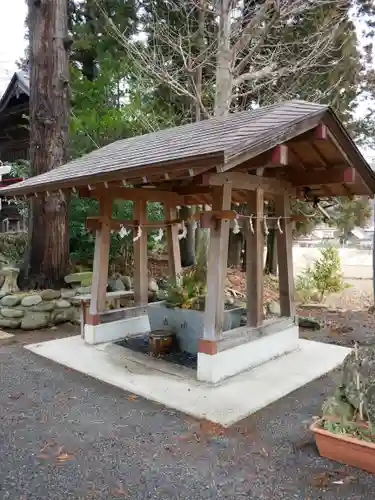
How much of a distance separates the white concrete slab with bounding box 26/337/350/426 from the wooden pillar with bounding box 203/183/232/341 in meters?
0.53

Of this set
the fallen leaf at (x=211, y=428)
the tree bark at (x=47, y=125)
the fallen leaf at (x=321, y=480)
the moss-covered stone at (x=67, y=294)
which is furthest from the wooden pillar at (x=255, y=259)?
the tree bark at (x=47, y=125)

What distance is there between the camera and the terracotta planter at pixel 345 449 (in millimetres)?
2482

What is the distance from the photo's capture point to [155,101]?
32.4ft

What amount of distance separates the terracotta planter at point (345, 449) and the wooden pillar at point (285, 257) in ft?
8.05

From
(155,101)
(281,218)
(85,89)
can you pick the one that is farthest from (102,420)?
(85,89)

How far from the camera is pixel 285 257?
16.4 ft

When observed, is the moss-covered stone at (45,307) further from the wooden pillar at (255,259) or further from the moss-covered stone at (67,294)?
the wooden pillar at (255,259)

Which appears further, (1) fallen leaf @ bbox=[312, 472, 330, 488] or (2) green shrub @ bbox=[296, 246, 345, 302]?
(2) green shrub @ bbox=[296, 246, 345, 302]

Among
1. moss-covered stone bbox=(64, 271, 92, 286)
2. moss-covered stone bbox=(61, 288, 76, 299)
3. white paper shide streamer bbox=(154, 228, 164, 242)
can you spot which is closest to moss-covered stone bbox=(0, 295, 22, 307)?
moss-covered stone bbox=(61, 288, 76, 299)

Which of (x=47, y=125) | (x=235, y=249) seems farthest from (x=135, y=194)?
(x=235, y=249)

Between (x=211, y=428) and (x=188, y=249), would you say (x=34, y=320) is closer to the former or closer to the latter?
(x=211, y=428)

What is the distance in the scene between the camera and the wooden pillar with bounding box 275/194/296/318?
16.3 feet

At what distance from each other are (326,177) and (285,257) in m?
1.07

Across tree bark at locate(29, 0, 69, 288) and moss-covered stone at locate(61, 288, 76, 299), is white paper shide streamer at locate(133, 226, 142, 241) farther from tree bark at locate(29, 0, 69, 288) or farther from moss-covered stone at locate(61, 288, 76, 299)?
tree bark at locate(29, 0, 69, 288)
